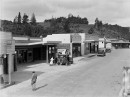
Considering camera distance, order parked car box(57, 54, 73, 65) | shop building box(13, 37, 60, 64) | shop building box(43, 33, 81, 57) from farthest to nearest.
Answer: shop building box(43, 33, 81, 57) < shop building box(13, 37, 60, 64) < parked car box(57, 54, 73, 65)

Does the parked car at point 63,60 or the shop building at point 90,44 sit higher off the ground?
the shop building at point 90,44

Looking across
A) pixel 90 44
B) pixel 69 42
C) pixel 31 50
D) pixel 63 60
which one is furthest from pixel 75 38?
pixel 63 60

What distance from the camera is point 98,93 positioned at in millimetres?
15484

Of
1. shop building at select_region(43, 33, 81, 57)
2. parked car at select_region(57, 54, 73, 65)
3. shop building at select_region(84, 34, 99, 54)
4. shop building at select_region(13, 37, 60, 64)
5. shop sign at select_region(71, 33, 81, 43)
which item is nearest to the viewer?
parked car at select_region(57, 54, 73, 65)

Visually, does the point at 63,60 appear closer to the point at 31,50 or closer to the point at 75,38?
the point at 31,50

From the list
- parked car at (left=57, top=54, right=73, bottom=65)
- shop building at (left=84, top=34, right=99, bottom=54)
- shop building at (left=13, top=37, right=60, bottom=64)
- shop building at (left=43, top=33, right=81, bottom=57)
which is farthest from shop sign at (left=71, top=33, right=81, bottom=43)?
parked car at (left=57, top=54, right=73, bottom=65)

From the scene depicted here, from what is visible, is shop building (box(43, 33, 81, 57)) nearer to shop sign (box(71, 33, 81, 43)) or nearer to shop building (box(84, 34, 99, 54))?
shop sign (box(71, 33, 81, 43))

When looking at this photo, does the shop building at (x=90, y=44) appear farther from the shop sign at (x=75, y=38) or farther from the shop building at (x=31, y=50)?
the shop building at (x=31, y=50)

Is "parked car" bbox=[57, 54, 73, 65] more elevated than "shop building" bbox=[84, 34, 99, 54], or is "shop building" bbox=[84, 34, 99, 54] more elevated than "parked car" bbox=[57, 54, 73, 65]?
"shop building" bbox=[84, 34, 99, 54]

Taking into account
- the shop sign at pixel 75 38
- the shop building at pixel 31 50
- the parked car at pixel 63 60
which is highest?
the shop sign at pixel 75 38

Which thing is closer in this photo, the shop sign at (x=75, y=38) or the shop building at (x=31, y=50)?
the shop building at (x=31, y=50)

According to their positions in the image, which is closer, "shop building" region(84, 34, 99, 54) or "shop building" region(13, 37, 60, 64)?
"shop building" region(13, 37, 60, 64)

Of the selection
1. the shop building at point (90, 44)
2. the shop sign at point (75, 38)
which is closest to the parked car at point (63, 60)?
the shop sign at point (75, 38)

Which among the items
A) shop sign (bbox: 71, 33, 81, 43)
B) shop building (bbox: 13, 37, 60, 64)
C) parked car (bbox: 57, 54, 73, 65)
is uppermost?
shop sign (bbox: 71, 33, 81, 43)
